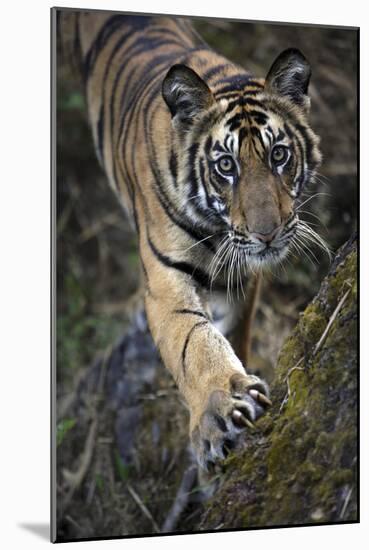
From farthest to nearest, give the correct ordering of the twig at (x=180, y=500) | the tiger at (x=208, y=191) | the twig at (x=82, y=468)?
the twig at (x=82, y=468) → the twig at (x=180, y=500) → the tiger at (x=208, y=191)

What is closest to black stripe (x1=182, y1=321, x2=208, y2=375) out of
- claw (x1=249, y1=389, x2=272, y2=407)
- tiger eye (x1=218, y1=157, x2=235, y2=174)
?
claw (x1=249, y1=389, x2=272, y2=407)

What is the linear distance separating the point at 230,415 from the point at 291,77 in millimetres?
1041

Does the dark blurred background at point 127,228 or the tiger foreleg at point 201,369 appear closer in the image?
the tiger foreleg at point 201,369

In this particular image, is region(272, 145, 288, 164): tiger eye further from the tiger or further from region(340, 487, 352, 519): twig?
region(340, 487, 352, 519): twig

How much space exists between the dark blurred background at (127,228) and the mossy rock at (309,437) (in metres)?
0.30

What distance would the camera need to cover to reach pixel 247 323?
10.4ft

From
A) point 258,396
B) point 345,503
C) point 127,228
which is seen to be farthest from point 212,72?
point 127,228

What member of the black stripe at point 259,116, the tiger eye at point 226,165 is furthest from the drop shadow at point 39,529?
the black stripe at point 259,116

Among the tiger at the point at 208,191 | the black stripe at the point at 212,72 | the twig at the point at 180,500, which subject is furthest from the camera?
the twig at the point at 180,500

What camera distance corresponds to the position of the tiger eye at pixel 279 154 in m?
2.73

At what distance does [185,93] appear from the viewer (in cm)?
274

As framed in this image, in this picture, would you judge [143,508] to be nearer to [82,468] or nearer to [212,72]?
[82,468]

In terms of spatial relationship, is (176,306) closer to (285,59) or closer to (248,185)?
(248,185)

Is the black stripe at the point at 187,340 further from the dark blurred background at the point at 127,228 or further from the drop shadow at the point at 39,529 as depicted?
the drop shadow at the point at 39,529
